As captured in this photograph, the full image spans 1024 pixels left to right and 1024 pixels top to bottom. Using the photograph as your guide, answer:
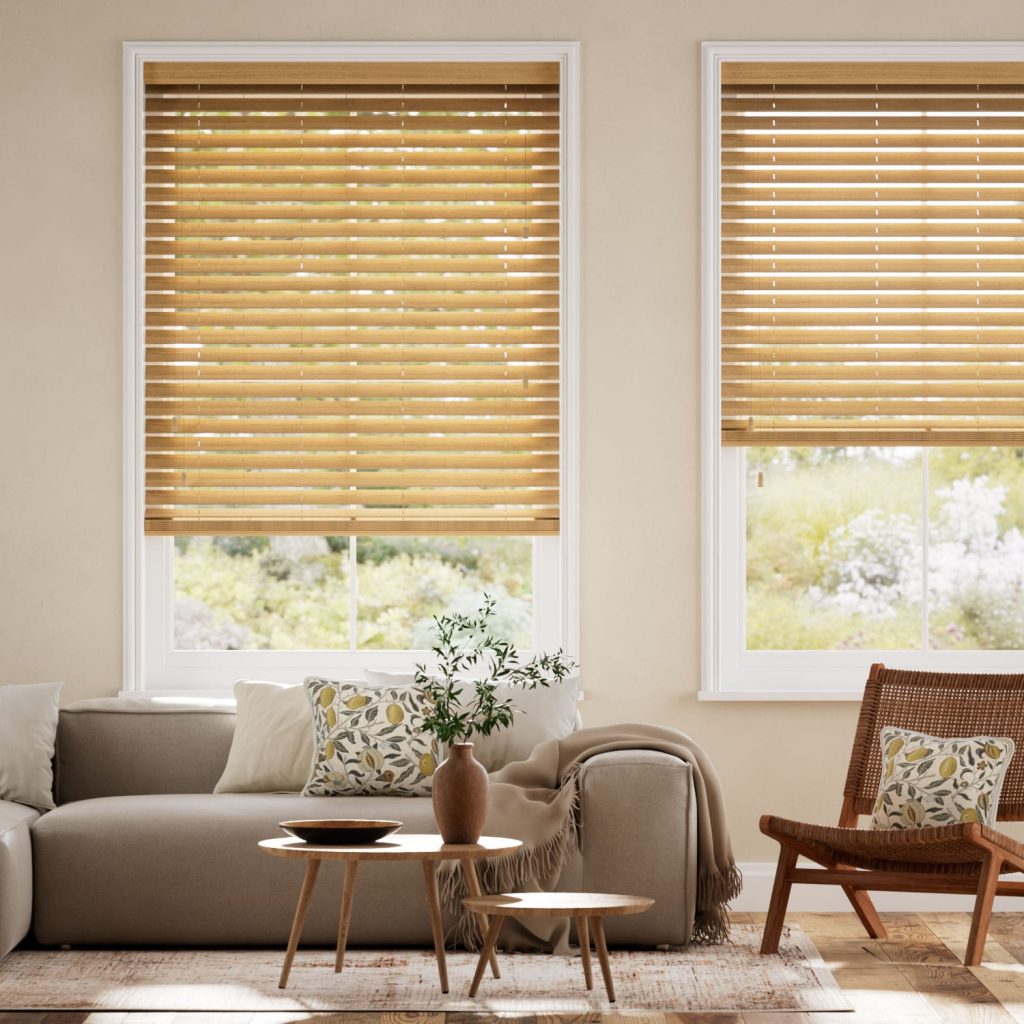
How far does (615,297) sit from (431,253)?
67 cm

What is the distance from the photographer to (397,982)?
3611mm

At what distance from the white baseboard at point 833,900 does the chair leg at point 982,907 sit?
2.98ft

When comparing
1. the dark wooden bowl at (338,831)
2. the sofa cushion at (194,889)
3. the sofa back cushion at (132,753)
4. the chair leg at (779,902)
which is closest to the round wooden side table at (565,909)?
the dark wooden bowl at (338,831)

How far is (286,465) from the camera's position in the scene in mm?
4902

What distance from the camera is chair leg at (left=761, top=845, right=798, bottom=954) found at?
3971 mm

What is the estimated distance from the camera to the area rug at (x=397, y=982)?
11.2 ft

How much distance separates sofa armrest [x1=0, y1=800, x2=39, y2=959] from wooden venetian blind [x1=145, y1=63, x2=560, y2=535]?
133 cm

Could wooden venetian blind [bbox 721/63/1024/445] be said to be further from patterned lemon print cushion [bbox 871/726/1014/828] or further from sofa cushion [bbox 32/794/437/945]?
sofa cushion [bbox 32/794/437/945]

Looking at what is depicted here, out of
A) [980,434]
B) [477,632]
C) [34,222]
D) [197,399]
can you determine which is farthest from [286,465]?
[980,434]

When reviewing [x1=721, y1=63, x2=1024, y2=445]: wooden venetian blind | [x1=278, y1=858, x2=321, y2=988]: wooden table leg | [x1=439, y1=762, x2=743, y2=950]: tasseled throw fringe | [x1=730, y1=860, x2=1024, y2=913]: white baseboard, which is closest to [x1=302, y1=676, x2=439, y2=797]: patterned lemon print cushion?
[x1=439, y1=762, x2=743, y2=950]: tasseled throw fringe

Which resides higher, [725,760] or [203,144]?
[203,144]

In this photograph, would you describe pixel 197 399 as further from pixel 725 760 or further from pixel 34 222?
pixel 725 760

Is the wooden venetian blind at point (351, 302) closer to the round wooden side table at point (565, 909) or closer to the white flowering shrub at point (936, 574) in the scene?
the white flowering shrub at point (936, 574)

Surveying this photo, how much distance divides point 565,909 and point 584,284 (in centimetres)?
245
